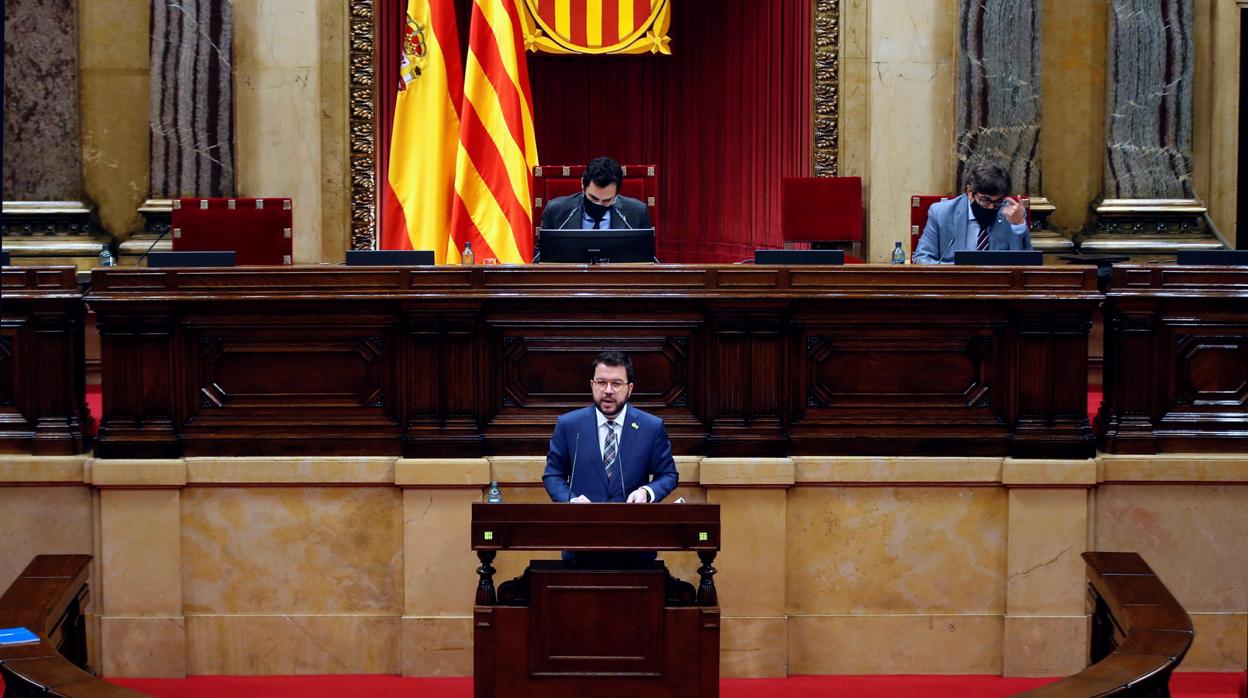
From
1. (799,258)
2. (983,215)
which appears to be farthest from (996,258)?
(799,258)

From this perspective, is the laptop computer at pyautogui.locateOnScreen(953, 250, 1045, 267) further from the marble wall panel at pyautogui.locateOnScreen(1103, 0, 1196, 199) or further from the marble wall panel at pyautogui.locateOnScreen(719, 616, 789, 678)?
the marble wall panel at pyautogui.locateOnScreen(1103, 0, 1196, 199)

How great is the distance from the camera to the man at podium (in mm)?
4898

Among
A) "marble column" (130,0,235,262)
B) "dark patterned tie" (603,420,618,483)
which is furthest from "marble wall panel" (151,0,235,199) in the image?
"dark patterned tie" (603,420,618,483)

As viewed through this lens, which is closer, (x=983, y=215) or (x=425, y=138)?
(x=983, y=215)

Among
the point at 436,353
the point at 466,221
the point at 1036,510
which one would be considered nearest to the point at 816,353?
the point at 1036,510

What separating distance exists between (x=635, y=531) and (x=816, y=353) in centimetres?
166

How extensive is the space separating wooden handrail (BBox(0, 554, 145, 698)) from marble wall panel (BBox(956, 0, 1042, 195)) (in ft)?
18.8

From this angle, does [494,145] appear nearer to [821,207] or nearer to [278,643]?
[821,207]

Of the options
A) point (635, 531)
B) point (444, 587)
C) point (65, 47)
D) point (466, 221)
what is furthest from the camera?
point (65, 47)

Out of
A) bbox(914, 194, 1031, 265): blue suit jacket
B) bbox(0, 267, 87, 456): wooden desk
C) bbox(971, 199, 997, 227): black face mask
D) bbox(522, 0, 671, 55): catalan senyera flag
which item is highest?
bbox(522, 0, 671, 55): catalan senyera flag

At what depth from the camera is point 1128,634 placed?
410 centimetres

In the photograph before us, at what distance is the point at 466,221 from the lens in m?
7.96

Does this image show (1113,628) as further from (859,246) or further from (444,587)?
(859,246)

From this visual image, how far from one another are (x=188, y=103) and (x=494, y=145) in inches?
79.8
